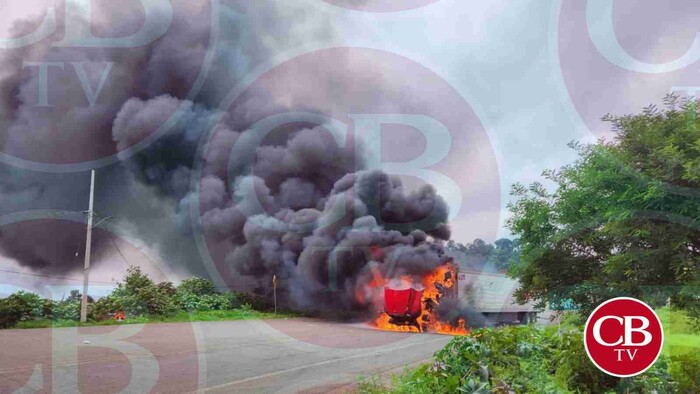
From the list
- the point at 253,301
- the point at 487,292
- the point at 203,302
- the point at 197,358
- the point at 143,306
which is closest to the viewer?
the point at 197,358

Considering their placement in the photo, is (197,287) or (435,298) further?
(197,287)

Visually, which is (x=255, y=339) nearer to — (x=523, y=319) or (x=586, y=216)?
(x=523, y=319)

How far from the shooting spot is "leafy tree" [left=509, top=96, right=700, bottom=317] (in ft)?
21.0

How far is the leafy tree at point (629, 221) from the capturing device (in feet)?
21.0

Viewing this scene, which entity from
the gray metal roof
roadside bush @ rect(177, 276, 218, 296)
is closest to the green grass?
roadside bush @ rect(177, 276, 218, 296)

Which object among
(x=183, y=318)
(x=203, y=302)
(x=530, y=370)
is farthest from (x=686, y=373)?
(x=203, y=302)

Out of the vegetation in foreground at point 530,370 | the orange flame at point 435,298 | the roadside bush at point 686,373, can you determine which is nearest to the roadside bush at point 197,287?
the orange flame at point 435,298

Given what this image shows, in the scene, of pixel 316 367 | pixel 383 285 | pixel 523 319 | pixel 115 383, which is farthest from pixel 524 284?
pixel 383 285

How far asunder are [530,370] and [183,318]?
18.2 metres

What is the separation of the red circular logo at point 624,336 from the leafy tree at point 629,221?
4.49m

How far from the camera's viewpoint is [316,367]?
878 centimetres

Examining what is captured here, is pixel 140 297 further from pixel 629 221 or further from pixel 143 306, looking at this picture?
pixel 629 221

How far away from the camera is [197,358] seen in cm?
976

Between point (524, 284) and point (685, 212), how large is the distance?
3333mm
